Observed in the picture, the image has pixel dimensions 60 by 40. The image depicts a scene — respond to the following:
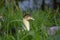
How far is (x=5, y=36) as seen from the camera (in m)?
1.52

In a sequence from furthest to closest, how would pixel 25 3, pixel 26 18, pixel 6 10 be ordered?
pixel 25 3 → pixel 6 10 → pixel 26 18

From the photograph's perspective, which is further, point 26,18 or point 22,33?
point 26,18

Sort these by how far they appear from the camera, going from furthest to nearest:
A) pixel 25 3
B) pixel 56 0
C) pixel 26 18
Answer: pixel 56 0, pixel 25 3, pixel 26 18

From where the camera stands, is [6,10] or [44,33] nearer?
[44,33]

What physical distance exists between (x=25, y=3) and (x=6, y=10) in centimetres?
153

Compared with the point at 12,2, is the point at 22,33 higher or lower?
lower

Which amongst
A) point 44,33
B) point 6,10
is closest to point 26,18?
point 44,33

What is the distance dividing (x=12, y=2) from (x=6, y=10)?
0.14m

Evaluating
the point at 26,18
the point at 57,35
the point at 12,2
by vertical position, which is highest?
the point at 12,2

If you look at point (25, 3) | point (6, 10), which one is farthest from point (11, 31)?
point (25, 3)

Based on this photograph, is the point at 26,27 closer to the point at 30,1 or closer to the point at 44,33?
the point at 44,33

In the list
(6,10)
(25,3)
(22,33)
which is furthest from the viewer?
(25,3)

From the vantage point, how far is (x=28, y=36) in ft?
4.95

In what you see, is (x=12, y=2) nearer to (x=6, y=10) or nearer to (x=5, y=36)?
(x=6, y=10)
